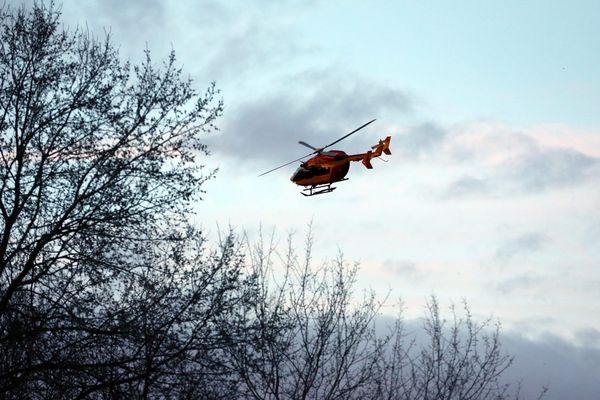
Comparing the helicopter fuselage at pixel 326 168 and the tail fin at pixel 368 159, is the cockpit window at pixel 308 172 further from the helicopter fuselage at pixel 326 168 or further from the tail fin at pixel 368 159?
the tail fin at pixel 368 159

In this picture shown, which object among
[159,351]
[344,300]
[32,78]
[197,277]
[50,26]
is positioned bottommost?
[159,351]

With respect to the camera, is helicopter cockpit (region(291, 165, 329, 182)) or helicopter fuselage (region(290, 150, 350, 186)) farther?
helicopter cockpit (region(291, 165, 329, 182))

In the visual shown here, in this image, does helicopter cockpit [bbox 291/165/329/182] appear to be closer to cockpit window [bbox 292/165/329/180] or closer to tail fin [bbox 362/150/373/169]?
cockpit window [bbox 292/165/329/180]

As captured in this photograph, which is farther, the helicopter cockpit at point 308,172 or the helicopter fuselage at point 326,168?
the helicopter cockpit at point 308,172

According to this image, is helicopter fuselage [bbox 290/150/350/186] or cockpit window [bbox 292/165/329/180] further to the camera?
cockpit window [bbox 292/165/329/180]

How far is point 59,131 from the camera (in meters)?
15.9

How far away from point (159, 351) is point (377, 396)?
7.18 meters

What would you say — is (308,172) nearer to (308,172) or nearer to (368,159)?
(308,172)

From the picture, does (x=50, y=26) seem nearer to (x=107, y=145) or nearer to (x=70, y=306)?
(x=107, y=145)

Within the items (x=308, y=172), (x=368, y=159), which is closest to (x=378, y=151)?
(x=368, y=159)

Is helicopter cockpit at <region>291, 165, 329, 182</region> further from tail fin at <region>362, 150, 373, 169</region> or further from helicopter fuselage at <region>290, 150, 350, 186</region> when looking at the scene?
tail fin at <region>362, 150, 373, 169</region>

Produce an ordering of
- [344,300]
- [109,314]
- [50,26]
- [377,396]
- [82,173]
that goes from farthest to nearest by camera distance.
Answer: [344,300] < [377,396] < [50,26] < [82,173] < [109,314]

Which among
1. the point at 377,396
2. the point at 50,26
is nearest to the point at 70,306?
the point at 50,26

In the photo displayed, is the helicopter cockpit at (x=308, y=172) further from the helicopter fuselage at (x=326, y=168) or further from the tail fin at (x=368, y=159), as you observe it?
the tail fin at (x=368, y=159)
